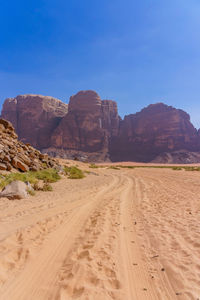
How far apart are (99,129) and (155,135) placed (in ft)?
101

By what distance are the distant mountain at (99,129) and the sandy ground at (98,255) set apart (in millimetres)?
74224

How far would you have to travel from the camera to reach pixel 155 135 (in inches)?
3482

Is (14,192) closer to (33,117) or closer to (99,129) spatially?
(99,129)

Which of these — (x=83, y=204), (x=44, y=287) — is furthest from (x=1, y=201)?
(x=44, y=287)

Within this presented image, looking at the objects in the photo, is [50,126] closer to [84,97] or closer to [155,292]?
[84,97]

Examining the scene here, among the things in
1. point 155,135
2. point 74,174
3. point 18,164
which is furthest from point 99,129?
point 18,164

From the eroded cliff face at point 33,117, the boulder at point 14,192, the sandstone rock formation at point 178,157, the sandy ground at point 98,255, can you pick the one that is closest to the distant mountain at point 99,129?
the eroded cliff face at point 33,117

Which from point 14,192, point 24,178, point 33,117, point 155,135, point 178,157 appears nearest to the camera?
point 14,192

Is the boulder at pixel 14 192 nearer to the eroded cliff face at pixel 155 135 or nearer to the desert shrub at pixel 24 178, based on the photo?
the desert shrub at pixel 24 178

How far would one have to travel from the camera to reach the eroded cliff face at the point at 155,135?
83688 millimetres

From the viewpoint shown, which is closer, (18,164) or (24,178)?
(24,178)

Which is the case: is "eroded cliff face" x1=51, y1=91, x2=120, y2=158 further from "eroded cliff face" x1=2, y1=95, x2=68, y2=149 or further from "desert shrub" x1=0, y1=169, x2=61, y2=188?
"desert shrub" x1=0, y1=169, x2=61, y2=188

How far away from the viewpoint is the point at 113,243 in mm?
3285

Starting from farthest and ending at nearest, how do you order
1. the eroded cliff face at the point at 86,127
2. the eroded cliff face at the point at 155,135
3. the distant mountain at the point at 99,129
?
the eroded cliff face at the point at 86,127 < the distant mountain at the point at 99,129 < the eroded cliff face at the point at 155,135
